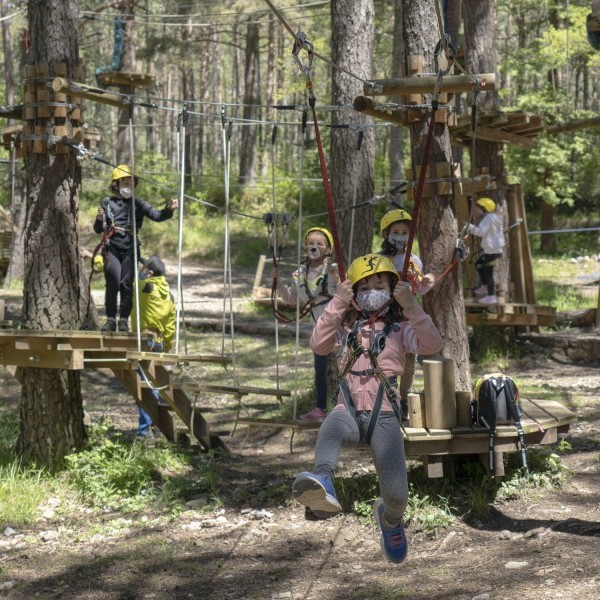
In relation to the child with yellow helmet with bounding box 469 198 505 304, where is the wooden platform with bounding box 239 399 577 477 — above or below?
below

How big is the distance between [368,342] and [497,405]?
6.55 feet

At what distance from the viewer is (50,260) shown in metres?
8.16

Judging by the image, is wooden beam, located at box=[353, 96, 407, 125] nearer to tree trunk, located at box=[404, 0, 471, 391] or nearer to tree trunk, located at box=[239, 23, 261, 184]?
tree trunk, located at box=[404, 0, 471, 391]

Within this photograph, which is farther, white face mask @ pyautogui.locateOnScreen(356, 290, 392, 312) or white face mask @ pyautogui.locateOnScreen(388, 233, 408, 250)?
white face mask @ pyautogui.locateOnScreen(388, 233, 408, 250)

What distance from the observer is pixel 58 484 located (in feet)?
26.3

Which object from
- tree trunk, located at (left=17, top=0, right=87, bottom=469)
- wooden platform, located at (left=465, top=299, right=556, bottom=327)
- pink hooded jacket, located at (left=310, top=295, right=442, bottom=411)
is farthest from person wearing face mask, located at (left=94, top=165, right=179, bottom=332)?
wooden platform, located at (left=465, top=299, right=556, bottom=327)

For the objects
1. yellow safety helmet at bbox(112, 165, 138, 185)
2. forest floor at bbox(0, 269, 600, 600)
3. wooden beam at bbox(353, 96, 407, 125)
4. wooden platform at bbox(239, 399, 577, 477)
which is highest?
wooden beam at bbox(353, 96, 407, 125)

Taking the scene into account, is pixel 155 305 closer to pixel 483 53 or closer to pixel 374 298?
pixel 374 298

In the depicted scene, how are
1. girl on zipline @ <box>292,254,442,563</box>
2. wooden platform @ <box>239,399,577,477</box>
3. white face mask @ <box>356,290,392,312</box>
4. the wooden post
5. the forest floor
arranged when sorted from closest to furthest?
girl on zipline @ <box>292,254,442,563</box> → white face mask @ <box>356,290,392,312</box> → the forest floor → wooden platform @ <box>239,399,577,477</box> → the wooden post

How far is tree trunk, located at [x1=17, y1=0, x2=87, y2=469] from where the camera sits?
26.7 ft

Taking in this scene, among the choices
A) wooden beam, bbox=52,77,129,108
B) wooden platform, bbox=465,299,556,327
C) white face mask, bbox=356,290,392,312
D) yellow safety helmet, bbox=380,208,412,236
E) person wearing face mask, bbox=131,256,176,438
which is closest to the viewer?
white face mask, bbox=356,290,392,312

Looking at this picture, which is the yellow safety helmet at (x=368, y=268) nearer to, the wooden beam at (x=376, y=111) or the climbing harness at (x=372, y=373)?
the climbing harness at (x=372, y=373)

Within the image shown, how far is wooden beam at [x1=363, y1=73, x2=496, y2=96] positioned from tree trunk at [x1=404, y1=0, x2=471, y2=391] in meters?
0.77

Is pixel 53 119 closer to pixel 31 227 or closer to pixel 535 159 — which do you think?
pixel 31 227
